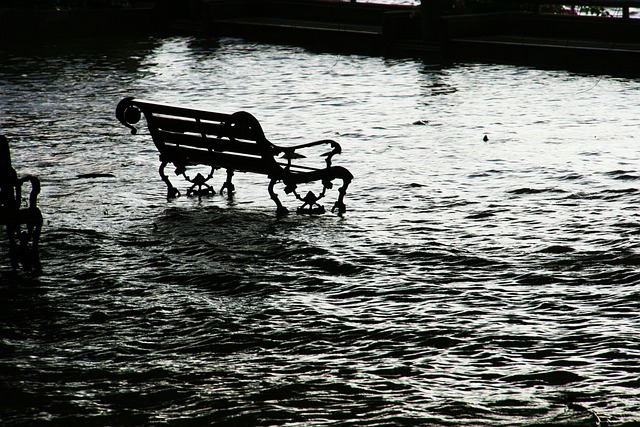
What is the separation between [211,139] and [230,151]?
0.94ft

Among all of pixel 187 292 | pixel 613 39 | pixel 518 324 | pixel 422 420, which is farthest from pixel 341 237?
pixel 613 39

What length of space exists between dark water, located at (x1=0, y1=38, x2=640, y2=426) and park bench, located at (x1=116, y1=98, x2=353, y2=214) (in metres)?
0.30

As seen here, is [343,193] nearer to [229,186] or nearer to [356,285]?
[229,186]

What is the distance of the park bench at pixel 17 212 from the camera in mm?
7191

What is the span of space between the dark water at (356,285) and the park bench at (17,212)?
190 mm

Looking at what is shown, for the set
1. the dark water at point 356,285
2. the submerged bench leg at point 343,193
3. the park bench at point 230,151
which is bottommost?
the dark water at point 356,285

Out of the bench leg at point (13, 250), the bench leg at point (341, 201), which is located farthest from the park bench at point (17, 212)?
the bench leg at point (341, 201)

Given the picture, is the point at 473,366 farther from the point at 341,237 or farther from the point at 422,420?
the point at 341,237

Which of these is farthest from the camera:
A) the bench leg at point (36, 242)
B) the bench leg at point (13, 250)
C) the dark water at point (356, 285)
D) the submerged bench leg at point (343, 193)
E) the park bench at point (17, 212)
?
the submerged bench leg at point (343, 193)

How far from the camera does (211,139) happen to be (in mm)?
9359

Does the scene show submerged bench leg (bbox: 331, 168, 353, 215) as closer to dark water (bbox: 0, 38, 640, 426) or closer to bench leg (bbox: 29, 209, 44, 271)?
dark water (bbox: 0, 38, 640, 426)

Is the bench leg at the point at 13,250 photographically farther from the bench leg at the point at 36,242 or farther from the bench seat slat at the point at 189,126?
the bench seat slat at the point at 189,126

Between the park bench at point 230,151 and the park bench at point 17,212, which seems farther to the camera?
the park bench at point 230,151

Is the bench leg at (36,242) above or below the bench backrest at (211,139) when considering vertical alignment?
below
